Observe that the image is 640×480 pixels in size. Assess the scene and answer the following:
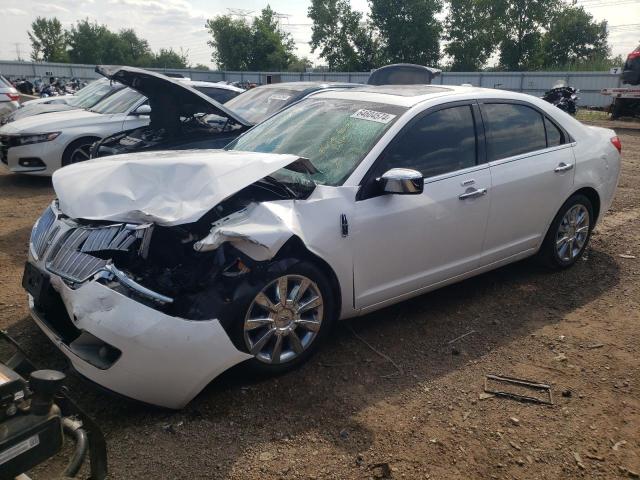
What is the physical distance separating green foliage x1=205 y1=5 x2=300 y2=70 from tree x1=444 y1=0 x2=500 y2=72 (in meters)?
21.9

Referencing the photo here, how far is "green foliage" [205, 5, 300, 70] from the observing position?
67.5 metres

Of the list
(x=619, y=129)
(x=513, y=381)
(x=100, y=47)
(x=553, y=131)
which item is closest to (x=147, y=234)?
(x=513, y=381)

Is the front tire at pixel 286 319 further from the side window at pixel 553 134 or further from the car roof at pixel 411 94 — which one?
the side window at pixel 553 134

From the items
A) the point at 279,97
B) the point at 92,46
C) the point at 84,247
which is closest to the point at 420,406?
the point at 84,247

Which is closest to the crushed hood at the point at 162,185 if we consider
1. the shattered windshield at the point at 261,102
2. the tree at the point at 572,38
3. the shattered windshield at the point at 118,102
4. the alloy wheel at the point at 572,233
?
the alloy wheel at the point at 572,233

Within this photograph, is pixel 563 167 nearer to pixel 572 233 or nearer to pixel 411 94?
pixel 572 233

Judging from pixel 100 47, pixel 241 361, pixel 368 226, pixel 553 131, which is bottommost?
pixel 241 361

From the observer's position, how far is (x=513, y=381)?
3.28 m

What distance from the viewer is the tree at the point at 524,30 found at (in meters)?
52.6

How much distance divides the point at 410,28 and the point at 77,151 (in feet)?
172

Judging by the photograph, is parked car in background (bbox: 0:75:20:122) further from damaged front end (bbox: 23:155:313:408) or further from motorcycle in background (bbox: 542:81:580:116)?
motorcycle in background (bbox: 542:81:580:116)

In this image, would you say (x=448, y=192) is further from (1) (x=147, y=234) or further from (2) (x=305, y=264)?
(1) (x=147, y=234)

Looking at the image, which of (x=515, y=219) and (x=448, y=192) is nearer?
(x=448, y=192)

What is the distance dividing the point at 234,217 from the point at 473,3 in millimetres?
58442
